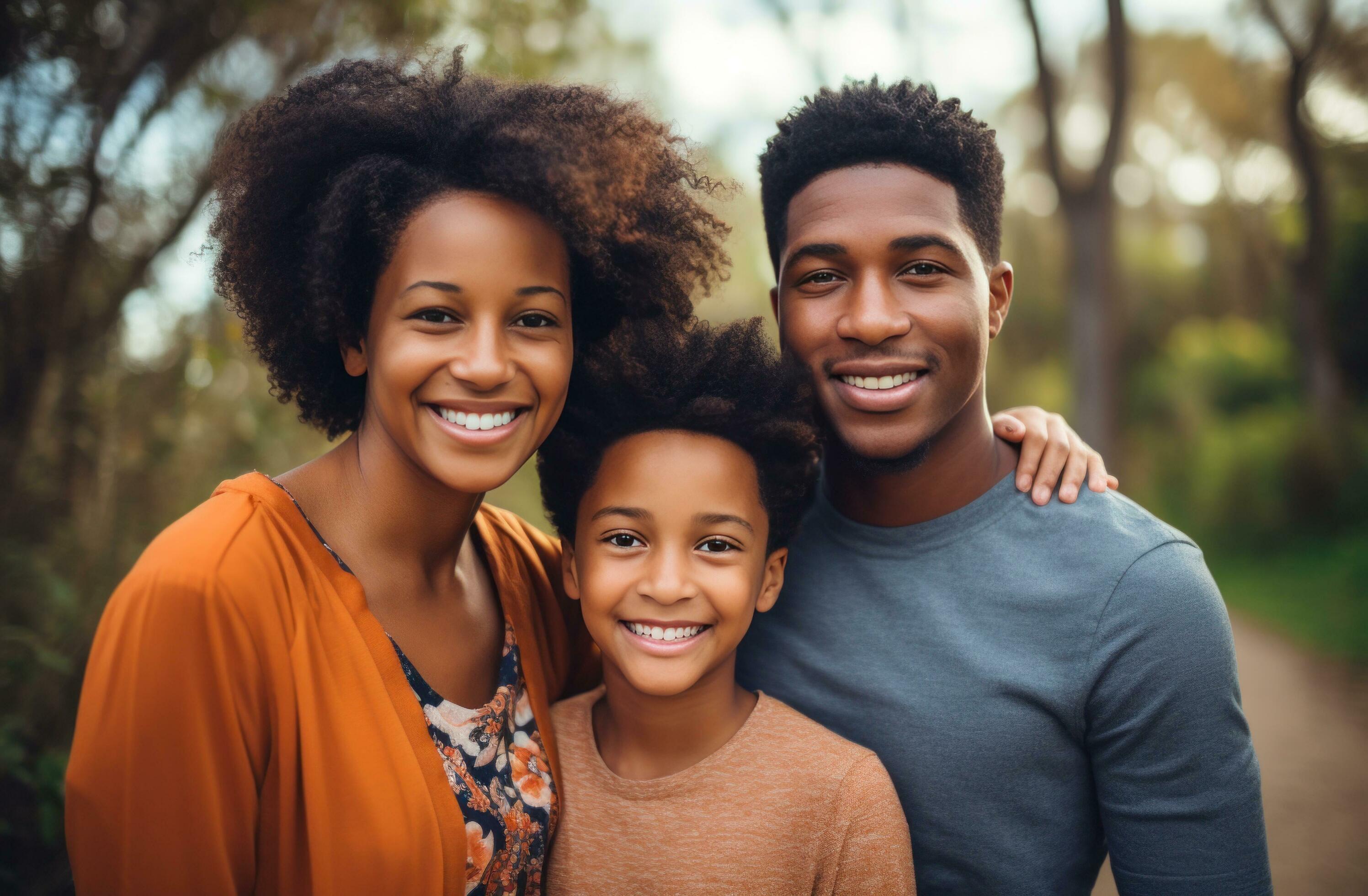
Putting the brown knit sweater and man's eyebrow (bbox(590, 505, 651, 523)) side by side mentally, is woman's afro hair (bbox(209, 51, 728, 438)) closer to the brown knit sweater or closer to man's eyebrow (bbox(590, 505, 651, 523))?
man's eyebrow (bbox(590, 505, 651, 523))

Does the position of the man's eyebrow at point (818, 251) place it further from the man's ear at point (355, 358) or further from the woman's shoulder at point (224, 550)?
the woman's shoulder at point (224, 550)

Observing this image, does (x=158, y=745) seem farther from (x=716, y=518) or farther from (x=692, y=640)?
(x=716, y=518)

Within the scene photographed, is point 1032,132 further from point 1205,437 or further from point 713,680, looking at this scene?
point 713,680

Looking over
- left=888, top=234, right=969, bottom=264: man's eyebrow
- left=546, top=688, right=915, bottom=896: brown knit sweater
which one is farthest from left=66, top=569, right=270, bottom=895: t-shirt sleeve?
left=888, top=234, right=969, bottom=264: man's eyebrow

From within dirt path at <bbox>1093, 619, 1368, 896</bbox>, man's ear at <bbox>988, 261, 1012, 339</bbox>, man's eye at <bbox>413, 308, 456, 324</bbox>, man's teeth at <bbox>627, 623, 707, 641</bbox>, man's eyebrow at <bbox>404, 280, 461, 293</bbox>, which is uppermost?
man's ear at <bbox>988, 261, 1012, 339</bbox>

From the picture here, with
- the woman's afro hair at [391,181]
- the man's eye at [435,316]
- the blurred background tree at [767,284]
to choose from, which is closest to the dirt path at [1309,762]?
the blurred background tree at [767,284]

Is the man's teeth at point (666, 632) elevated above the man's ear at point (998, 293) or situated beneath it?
situated beneath

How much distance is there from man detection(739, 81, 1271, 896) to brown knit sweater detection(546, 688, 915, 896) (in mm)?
208

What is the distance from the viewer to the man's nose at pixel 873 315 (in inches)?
91.0

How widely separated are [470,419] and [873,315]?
39.1 inches

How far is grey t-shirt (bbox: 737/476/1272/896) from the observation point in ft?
6.79

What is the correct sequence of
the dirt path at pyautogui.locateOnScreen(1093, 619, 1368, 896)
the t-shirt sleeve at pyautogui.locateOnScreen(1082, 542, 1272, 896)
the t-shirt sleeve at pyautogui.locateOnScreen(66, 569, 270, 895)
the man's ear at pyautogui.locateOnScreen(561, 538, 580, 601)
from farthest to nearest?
the dirt path at pyautogui.locateOnScreen(1093, 619, 1368, 896)
the man's ear at pyautogui.locateOnScreen(561, 538, 580, 601)
the t-shirt sleeve at pyautogui.locateOnScreen(1082, 542, 1272, 896)
the t-shirt sleeve at pyautogui.locateOnScreen(66, 569, 270, 895)

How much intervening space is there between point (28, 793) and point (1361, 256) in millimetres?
13261

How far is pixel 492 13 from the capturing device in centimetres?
448
